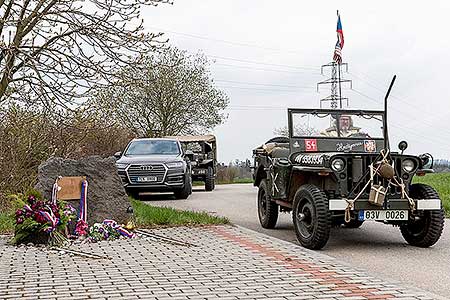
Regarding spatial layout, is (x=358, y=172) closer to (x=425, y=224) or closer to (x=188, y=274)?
(x=425, y=224)

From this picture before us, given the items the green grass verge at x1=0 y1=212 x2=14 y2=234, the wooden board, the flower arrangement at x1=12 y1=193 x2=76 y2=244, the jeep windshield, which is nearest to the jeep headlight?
the flower arrangement at x1=12 y1=193 x2=76 y2=244

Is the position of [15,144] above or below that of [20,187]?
above

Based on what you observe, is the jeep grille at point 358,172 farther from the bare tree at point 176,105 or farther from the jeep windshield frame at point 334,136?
the bare tree at point 176,105

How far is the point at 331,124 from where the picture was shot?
11.5 m

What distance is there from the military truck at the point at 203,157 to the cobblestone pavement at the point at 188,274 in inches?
440

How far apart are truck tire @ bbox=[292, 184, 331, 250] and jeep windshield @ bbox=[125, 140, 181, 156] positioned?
9291 millimetres

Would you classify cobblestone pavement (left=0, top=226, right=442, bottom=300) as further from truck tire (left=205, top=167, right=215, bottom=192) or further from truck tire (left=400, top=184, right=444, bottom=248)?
truck tire (left=205, top=167, right=215, bottom=192)

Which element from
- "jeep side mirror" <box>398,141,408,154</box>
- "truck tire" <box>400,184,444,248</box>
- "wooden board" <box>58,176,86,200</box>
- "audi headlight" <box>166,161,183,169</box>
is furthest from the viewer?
"audi headlight" <box>166,161,183,169</box>

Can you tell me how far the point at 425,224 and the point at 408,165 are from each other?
33.9 inches

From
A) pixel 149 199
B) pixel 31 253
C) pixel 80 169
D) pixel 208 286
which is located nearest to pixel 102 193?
pixel 80 169

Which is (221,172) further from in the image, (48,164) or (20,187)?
(48,164)

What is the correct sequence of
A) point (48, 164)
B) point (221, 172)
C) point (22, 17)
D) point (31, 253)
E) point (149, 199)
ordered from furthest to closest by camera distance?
point (221, 172), point (149, 199), point (22, 17), point (48, 164), point (31, 253)

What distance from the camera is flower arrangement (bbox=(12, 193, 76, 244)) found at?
8.95 meters

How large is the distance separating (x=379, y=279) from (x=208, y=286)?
160 centimetres
